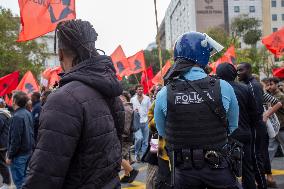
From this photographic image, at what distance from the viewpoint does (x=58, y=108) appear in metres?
2.21

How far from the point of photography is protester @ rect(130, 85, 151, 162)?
11048 mm

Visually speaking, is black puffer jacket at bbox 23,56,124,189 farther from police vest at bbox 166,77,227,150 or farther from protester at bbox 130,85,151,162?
protester at bbox 130,85,151,162

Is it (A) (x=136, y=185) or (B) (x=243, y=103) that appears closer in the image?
(B) (x=243, y=103)

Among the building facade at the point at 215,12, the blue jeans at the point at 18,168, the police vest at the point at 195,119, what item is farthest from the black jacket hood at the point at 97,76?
the building facade at the point at 215,12

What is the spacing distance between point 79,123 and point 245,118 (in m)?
3.45

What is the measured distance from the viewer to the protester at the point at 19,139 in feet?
21.9

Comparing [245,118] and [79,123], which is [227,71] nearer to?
[245,118]

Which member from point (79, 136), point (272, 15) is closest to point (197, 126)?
point (79, 136)

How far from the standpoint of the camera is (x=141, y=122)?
11594 mm

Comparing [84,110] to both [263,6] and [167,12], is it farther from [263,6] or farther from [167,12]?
[167,12]

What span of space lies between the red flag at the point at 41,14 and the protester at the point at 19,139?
44.1 inches

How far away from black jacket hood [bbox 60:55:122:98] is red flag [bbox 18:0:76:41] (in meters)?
5.08

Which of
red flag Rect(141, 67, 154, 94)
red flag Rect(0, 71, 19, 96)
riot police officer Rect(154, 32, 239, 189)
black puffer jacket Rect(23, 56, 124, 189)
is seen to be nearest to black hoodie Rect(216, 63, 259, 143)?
riot police officer Rect(154, 32, 239, 189)

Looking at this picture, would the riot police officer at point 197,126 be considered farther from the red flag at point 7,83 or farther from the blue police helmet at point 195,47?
the red flag at point 7,83
